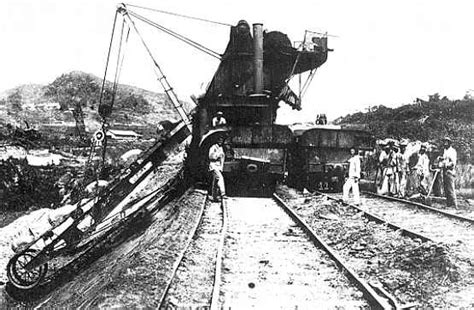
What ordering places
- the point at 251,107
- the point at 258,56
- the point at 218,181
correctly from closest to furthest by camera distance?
the point at 218,181
the point at 251,107
the point at 258,56

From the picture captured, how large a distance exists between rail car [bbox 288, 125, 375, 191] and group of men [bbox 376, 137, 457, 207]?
1005mm

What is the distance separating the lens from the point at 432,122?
74.8ft

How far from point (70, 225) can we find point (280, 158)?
281 inches

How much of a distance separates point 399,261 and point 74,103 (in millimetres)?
38354

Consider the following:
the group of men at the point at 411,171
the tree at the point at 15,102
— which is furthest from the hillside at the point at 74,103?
the group of men at the point at 411,171

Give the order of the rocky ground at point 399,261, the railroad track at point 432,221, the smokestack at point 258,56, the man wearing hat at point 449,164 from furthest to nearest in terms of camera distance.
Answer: the smokestack at point 258,56 → the man wearing hat at point 449,164 → the railroad track at point 432,221 → the rocky ground at point 399,261

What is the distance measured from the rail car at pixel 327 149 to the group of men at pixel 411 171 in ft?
3.30

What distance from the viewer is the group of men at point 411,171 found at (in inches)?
461

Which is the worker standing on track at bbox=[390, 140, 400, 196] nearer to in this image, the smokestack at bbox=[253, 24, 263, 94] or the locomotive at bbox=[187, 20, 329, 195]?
the locomotive at bbox=[187, 20, 329, 195]

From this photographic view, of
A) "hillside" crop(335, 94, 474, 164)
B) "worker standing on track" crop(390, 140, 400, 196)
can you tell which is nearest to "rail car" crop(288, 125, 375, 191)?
"worker standing on track" crop(390, 140, 400, 196)

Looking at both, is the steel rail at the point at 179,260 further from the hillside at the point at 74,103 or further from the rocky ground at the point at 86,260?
the hillside at the point at 74,103

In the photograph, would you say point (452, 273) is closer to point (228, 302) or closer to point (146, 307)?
A: point (228, 302)

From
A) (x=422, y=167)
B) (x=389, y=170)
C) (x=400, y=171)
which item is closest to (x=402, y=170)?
(x=400, y=171)

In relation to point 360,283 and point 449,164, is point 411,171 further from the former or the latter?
point 360,283
